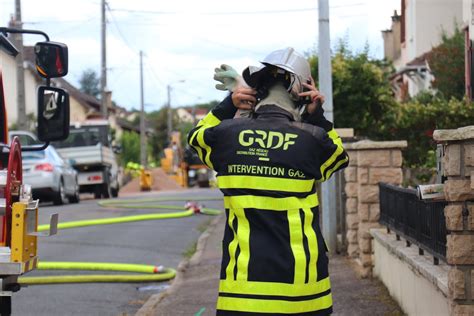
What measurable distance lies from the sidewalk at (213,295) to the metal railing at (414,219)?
0.65 metres

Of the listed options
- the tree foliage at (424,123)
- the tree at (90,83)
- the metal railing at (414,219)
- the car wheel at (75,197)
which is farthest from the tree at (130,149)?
the metal railing at (414,219)

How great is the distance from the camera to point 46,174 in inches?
950

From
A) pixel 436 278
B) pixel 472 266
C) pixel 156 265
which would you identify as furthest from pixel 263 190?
pixel 156 265

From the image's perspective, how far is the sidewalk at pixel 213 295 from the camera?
8.96 m

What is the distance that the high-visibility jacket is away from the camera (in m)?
4.29

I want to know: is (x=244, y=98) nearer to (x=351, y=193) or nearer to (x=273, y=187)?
(x=273, y=187)

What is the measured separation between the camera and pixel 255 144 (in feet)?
14.5

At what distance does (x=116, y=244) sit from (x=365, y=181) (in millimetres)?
6253

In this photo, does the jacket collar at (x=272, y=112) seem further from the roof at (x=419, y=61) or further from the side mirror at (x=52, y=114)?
the roof at (x=419, y=61)

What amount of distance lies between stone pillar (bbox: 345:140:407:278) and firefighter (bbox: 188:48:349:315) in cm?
588

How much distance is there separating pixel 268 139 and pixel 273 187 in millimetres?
218

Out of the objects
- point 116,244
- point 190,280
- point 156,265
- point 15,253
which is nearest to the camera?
point 15,253

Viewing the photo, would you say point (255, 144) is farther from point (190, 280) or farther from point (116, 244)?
point (116, 244)

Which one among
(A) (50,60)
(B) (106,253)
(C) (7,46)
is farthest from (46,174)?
(A) (50,60)
